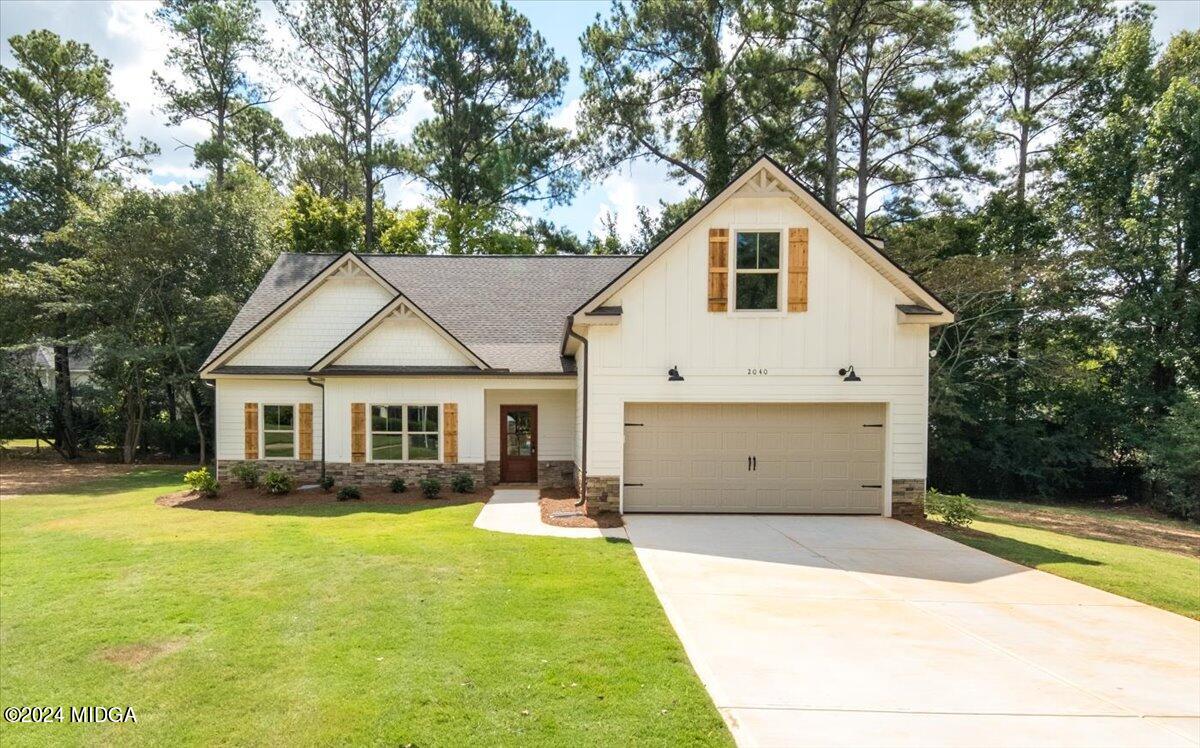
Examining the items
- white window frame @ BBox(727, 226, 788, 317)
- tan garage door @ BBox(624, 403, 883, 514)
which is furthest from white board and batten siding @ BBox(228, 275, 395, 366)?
white window frame @ BBox(727, 226, 788, 317)

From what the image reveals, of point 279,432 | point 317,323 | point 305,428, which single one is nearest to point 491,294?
point 317,323

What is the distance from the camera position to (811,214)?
11180mm

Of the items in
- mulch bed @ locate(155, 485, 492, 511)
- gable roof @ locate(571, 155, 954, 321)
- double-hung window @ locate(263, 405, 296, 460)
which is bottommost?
mulch bed @ locate(155, 485, 492, 511)

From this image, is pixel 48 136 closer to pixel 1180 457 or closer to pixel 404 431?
pixel 404 431

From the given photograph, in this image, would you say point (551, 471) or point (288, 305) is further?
point (288, 305)

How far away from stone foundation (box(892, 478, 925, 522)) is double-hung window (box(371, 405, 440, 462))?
10.3m

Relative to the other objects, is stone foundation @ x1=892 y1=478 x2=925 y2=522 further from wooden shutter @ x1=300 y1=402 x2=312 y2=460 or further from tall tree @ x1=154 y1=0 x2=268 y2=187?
tall tree @ x1=154 y1=0 x2=268 y2=187

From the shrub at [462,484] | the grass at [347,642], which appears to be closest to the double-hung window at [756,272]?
the grass at [347,642]

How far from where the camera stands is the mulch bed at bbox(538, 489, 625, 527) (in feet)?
34.7

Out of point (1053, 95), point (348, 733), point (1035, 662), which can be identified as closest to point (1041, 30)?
point (1053, 95)

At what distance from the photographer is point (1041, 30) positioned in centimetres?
2419

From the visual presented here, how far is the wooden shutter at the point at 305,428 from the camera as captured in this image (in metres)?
15.5

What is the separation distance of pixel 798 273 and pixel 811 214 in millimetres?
1160

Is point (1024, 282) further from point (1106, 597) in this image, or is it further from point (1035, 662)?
point (1035, 662)
